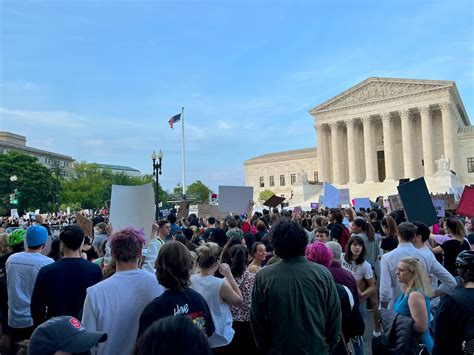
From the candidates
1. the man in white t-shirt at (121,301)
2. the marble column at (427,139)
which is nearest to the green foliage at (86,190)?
the marble column at (427,139)

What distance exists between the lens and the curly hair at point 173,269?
2963 millimetres

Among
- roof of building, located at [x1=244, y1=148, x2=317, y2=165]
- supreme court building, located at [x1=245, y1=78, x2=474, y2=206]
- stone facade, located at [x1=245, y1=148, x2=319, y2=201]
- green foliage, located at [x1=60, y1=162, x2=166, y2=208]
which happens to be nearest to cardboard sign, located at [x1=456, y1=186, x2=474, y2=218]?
supreme court building, located at [x1=245, y1=78, x2=474, y2=206]

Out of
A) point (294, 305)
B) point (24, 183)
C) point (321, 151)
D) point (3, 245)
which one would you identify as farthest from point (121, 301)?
point (24, 183)

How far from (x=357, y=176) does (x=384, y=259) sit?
181 ft

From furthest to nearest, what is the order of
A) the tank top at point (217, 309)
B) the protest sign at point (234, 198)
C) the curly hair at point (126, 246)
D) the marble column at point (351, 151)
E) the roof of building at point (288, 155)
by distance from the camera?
1. the roof of building at point (288, 155)
2. the marble column at point (351, 151)
3. the protest sign at point (234, 198)
4. the tank top at point (217, 309)
5. the curly hair at point (126, 246)

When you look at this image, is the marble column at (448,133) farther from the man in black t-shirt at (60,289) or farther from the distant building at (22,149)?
the distant building at (22,149)

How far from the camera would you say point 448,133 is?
Answer: 51.2 meters

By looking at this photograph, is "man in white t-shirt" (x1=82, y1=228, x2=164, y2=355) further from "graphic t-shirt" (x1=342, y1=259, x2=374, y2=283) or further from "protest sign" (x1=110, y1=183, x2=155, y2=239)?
"graphic t-shirt" (x1=342, y1=259, x2=374, y2=283)

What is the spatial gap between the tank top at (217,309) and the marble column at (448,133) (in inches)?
2166

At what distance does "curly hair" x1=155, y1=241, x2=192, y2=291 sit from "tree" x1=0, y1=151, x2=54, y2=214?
62082 millimetres

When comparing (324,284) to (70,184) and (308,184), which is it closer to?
(308,184)

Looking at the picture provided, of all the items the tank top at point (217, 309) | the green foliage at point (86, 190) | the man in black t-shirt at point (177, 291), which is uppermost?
the green foliage at point (86, 190)

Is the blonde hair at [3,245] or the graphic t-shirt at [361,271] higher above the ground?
the blonde hair at [3,245]

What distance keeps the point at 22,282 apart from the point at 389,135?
56.2m
